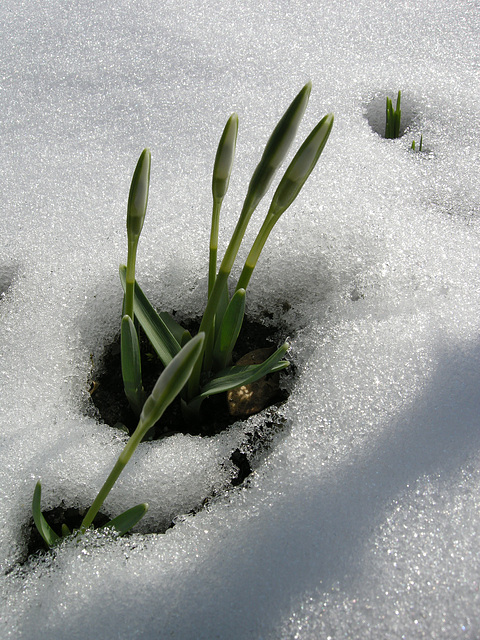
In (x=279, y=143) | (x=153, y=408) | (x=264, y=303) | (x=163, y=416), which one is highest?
(x=279, y=143)

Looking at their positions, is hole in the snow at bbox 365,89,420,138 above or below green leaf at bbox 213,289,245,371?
above

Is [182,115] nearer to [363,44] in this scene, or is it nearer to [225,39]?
[225,39]

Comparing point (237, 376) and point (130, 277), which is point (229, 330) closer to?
point (237, 376)

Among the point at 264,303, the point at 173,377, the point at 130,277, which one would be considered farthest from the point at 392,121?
the point at 173,377

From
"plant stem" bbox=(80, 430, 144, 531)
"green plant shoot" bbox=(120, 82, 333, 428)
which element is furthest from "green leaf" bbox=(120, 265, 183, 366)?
"plant stem" bbox=(80, 430, 144, 531)

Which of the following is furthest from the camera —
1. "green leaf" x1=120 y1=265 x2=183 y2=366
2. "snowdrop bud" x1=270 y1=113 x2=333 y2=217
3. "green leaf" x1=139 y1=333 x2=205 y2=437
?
"green leaf" x1=120 y1=265 x2=183 y2=366

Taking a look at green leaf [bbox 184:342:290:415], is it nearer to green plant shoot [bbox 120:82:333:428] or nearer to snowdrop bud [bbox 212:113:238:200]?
green plant shoot [bbox 120:82:333:428]

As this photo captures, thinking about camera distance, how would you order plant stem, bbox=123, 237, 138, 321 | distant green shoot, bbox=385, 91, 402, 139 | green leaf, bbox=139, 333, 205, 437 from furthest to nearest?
distant green shoot, bbox=385, 91, 402, 139, plant stem, bbox=123, 237, 138, 321, green leaf, bbox=139, 333, 205, 437
